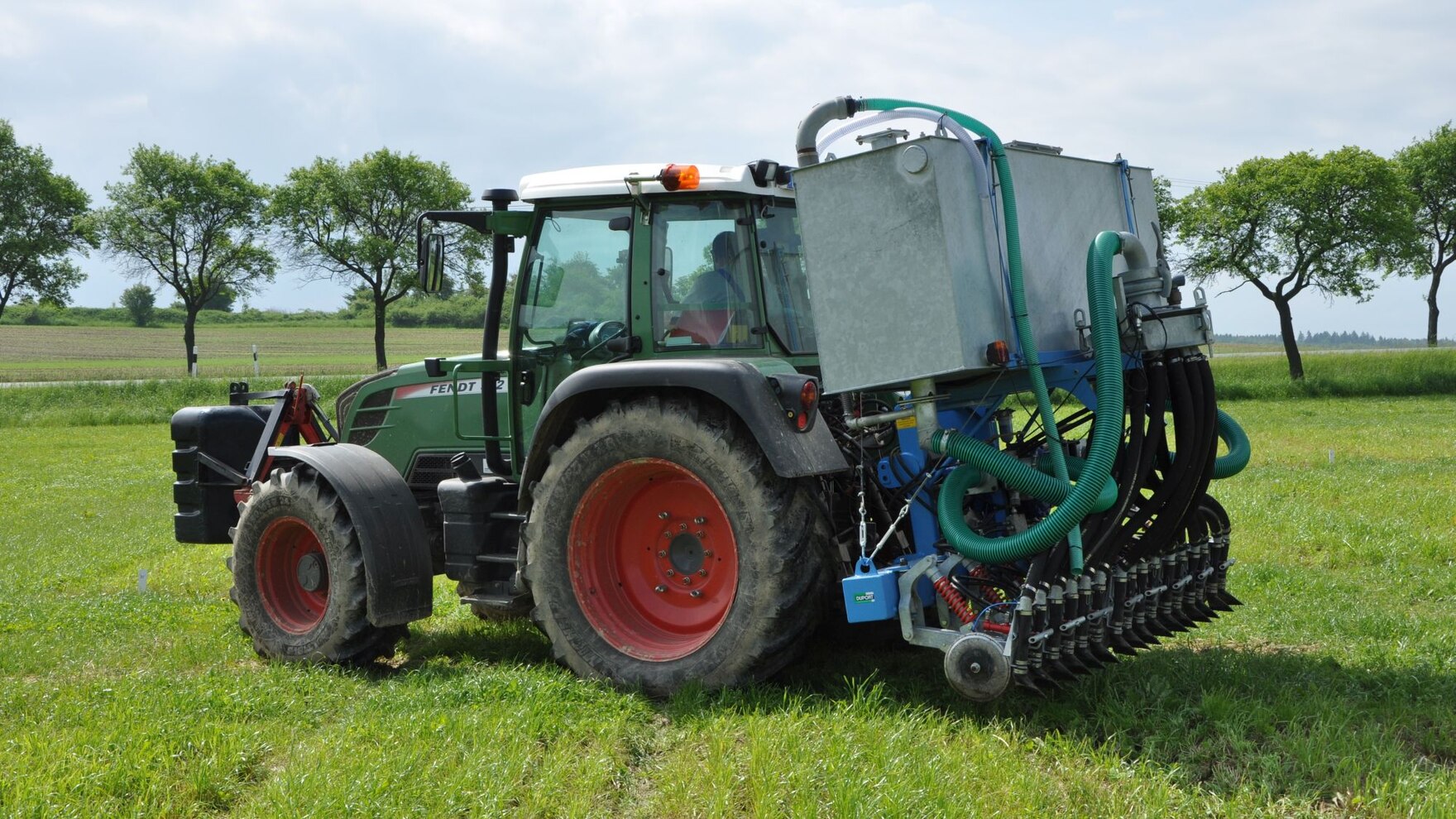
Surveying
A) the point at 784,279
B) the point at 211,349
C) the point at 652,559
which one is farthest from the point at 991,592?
the point at 211,349

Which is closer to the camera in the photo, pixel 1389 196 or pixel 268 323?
pixel 1389 196

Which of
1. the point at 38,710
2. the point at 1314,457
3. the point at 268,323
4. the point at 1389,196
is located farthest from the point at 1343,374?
the point at 268,323

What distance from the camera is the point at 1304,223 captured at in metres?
38.5

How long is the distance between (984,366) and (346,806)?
2819 mm

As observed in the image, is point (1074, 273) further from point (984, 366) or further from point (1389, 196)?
point (1389, 196)

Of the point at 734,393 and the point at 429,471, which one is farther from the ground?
the point at 734,393

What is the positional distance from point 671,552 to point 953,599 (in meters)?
1.41

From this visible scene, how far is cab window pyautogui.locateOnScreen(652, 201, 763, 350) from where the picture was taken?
18.3 feet

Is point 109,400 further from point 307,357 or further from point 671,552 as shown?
point 671,552

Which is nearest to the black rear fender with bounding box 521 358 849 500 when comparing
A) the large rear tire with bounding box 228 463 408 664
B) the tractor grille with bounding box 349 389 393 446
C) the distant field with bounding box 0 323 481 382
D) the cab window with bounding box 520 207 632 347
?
the cab window with bounding box 520 207 632 347

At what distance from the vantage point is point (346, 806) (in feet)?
12.9

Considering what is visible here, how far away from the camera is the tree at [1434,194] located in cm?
4516

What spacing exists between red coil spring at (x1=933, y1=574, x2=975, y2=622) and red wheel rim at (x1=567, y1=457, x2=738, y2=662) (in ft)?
3.20

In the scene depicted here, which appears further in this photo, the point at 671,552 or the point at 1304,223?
the point at 1304,223
